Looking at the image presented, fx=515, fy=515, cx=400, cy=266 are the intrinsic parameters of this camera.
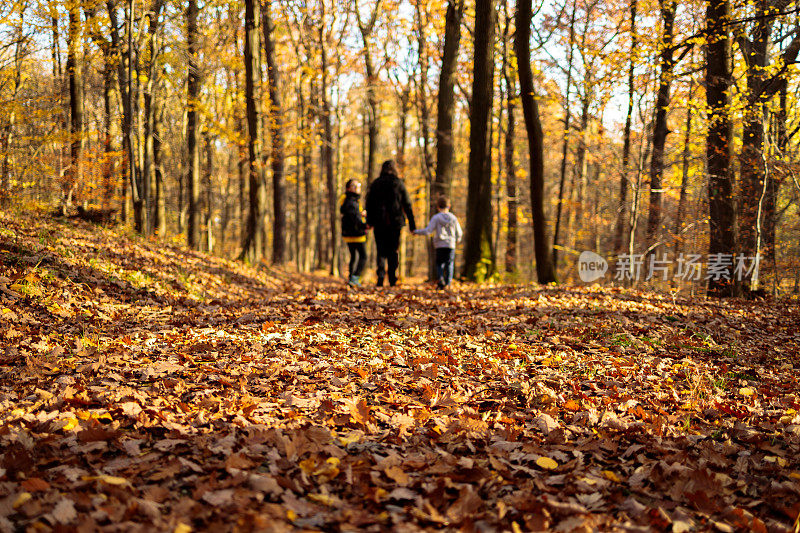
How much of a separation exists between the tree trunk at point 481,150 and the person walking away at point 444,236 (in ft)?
3.50

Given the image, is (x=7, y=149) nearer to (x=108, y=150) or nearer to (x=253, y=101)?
(x=108, y=150)

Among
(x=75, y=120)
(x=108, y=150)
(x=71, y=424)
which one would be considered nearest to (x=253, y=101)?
(x=75, y=120)

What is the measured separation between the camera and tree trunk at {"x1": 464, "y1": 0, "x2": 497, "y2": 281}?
10664mm

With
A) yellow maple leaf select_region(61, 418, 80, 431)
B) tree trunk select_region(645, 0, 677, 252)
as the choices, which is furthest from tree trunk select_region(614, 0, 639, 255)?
yellow maple leaf select_region(61, 418, 80, 431)

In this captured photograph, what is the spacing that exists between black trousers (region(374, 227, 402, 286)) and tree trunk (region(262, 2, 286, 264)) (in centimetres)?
768

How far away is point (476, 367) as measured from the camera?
4793 mm

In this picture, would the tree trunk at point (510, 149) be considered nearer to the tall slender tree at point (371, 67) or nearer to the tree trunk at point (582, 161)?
the tree trunk at point (582, 161)

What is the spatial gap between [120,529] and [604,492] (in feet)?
7.42

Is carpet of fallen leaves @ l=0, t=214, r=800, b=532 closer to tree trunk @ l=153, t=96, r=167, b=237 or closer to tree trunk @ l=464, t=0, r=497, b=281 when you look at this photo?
tree trunk @ l=464, t=0, r=497, b=281

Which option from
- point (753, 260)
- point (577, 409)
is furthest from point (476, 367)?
point (753, 260)

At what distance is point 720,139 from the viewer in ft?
34.0

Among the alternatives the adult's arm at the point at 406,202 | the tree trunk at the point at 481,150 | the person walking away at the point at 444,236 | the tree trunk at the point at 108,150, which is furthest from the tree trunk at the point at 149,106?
the tree trunk at the point at 481,150

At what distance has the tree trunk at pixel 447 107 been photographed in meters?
12.6

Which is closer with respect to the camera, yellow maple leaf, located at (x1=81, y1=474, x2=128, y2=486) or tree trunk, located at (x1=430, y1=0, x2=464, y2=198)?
yellow maple leaf, located at (x1=81, y1=474, x2=128, y2=486)
